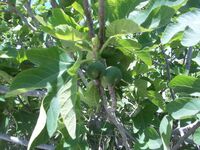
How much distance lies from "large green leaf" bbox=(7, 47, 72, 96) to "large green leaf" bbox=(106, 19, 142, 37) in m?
0.16

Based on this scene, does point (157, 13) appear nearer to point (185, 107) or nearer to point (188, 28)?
point (188, 28)

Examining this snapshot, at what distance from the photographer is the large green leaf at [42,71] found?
119 centimetres

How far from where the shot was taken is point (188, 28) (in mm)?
1151

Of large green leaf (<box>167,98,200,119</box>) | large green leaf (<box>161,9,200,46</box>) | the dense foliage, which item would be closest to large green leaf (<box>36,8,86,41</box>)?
the dense foliage

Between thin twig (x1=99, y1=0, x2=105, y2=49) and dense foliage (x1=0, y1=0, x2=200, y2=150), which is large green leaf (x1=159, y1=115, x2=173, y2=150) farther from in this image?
thin twig (x1=99, y1=0, x2=105, y2=49)

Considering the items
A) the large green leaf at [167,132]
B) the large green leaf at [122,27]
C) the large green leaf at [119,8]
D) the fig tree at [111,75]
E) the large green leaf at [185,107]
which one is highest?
the large green leaf at [119,8]

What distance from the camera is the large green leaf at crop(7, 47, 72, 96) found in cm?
119

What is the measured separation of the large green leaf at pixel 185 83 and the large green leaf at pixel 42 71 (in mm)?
324

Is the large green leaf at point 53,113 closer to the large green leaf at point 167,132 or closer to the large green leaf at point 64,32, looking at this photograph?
the large green leaf at point 64,32

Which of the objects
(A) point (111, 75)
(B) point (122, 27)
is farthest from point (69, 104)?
(B) point (122, 27)

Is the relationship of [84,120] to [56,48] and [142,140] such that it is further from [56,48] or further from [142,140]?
[56,48]

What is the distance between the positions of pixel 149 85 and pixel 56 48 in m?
0.49

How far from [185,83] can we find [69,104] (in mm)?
366

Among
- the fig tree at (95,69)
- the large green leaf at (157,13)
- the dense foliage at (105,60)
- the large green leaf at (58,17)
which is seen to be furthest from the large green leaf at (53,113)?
the large green leaf at (157,13)
